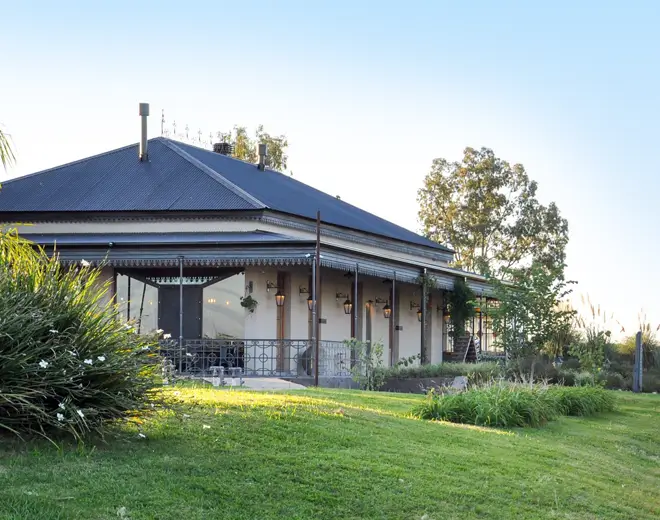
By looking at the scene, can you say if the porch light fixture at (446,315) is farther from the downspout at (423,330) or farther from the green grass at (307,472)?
the green grass at (307,472)

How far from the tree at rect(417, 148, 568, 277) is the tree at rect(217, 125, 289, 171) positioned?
9.60 meters

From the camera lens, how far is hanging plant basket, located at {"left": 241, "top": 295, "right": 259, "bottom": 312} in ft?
82.1

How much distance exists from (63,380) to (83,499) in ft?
4.25

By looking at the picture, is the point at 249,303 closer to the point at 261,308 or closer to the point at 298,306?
the point at 261,308

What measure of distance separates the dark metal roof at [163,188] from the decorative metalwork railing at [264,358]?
4443 millimetres

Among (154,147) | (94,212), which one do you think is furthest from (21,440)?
(154,147)

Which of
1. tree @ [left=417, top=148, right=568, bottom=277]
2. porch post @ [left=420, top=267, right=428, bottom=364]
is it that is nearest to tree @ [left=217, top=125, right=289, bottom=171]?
tree @ [left=417, top=148, right=568, bottom=277]

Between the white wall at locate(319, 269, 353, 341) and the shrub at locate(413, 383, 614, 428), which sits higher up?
the white wall at locate(319, 269, 353, 341)

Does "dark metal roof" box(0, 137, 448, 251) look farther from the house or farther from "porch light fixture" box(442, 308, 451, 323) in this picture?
"porch light fixture" box(442, 308, 451, 323)

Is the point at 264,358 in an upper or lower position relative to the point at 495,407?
upper

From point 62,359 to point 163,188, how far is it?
2114 cm

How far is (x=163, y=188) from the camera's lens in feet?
96.1

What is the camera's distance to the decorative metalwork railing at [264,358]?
77.7 feet

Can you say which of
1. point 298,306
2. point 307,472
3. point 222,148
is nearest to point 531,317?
point 298,306
